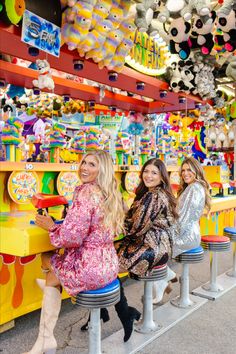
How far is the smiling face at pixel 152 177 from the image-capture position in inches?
103

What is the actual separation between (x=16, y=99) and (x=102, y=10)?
352 centimetres

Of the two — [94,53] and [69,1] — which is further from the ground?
[69,1]

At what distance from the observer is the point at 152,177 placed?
2.61m

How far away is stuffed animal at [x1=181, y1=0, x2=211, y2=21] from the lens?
2.95 meters

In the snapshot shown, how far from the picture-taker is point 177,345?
98.5 inches

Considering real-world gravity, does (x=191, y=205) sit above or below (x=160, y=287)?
above

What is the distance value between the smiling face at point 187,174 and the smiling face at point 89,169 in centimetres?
132

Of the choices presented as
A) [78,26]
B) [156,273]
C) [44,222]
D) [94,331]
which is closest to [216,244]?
[156,273]

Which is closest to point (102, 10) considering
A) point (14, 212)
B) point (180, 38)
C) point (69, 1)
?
point (69, 1)

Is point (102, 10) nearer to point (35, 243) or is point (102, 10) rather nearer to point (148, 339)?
point (35, 243)

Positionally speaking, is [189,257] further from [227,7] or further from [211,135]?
[211,135]

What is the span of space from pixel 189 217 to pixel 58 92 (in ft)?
9.08

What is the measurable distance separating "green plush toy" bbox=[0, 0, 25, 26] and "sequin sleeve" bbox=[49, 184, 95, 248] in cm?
128

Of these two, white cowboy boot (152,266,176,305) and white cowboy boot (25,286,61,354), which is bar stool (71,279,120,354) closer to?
white cowboy boot (25,286,61,354)
